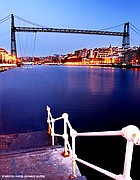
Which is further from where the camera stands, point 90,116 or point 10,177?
point 90,116

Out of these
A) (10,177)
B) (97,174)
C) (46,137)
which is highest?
(10,177)

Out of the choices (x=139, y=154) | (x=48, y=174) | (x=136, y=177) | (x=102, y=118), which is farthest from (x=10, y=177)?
(x=102, y=118)

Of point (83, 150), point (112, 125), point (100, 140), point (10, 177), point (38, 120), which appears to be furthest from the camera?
point (38, 120)

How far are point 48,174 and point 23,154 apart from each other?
887 millimetres

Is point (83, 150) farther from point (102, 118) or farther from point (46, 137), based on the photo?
point (102, 118)

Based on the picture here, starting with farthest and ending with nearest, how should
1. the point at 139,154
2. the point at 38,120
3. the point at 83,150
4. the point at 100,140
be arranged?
the point at 38,120
the point at 100,140
the point at 83,150
the point at 139,154

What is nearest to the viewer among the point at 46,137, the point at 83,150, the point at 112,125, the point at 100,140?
A: the point at 46,137

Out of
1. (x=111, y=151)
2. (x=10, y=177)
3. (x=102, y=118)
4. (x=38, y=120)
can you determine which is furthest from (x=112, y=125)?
(x=10, y=177)

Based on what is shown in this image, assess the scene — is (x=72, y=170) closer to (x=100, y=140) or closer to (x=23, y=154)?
(x=23, y=154)

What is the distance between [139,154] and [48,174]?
5401 mm

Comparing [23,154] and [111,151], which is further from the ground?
[23,154]

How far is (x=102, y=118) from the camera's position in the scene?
1285cm

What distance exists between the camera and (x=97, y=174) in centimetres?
657

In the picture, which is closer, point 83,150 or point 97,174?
point 97,174
